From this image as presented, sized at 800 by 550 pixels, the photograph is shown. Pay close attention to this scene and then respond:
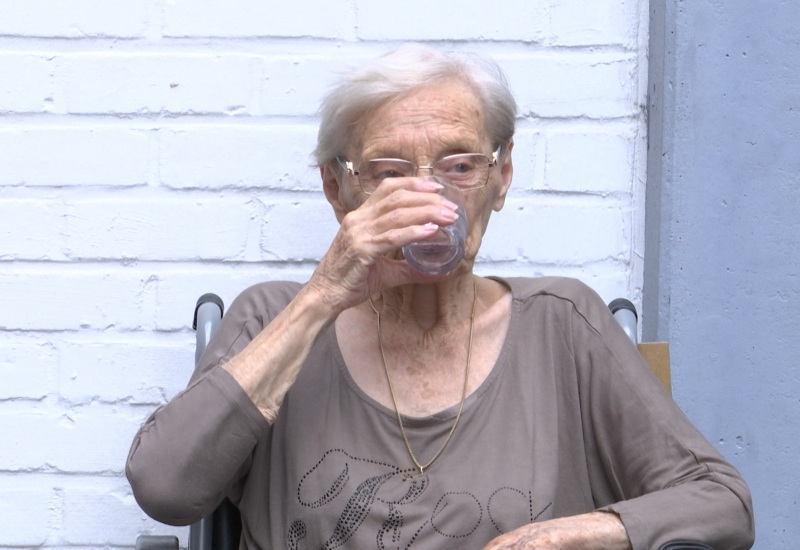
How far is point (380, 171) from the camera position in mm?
1828

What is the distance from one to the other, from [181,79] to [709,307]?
1207mm

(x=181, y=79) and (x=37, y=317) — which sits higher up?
(x=181, y=79)

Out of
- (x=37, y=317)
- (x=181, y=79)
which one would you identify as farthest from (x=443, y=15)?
(x=37, y=317)

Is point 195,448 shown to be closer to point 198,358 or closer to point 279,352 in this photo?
point 279,352

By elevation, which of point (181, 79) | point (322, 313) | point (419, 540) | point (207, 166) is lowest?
point (419, 540)

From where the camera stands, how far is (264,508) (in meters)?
1.89

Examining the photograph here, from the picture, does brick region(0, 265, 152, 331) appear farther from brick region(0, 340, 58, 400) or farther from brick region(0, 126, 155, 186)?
brick region(0, 126, 155, 186)

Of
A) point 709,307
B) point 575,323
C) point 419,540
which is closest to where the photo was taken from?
point 419,540

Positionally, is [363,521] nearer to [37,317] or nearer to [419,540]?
[419,540]

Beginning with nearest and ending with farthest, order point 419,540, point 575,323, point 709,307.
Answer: point 419,540
point 575,323
point 709,307

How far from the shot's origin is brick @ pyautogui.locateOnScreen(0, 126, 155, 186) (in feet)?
7.52

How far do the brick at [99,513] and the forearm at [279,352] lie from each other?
29.5 inches

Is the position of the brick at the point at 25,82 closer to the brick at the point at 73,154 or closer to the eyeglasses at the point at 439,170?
the brick at the point at 73,154

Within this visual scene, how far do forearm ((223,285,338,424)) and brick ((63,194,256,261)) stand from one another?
22.0 inches
